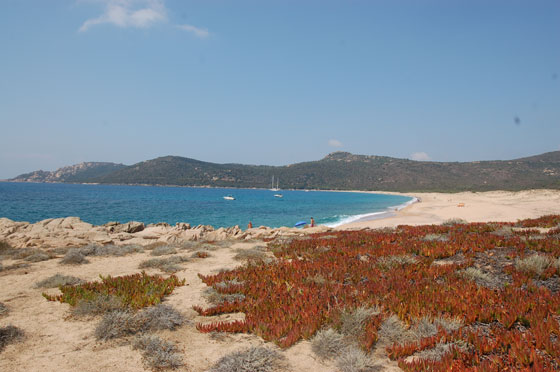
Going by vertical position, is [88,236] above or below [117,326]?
below

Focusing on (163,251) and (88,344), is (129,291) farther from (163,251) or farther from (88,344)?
(163,251)

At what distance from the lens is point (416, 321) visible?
5.16 meters

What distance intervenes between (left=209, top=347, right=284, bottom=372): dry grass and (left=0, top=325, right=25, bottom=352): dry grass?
3.62 m

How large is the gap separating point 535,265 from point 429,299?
3.35 meters

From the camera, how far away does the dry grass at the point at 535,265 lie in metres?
7.00

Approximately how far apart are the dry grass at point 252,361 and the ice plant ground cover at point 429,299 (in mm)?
460

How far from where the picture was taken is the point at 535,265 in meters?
7.09

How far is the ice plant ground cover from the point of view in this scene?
166 inches

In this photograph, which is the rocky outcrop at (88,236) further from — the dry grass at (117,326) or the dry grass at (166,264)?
the dry grass at (117,326)

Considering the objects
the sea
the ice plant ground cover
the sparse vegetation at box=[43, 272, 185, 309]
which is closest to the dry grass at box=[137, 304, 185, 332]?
the ice plant ground cover

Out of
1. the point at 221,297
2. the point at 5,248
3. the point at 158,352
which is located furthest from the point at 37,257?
the point at 158,352

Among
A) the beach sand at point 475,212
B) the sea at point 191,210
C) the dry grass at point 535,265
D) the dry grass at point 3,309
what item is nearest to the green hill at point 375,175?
the beach sand at point 475,212

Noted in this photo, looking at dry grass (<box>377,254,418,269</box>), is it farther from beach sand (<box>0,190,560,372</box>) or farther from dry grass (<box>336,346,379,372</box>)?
dry grass (<box>336,346,379,372</box>)

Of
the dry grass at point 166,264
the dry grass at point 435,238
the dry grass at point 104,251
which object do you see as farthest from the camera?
the dry grass at point 104,251
